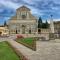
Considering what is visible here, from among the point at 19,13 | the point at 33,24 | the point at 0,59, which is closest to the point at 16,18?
the point at 19,13

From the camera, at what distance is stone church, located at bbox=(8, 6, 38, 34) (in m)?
66.8

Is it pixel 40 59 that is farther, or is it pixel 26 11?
pixel 26 11

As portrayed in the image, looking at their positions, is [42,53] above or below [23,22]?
below

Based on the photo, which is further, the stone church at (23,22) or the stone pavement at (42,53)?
the stone church at (23,22)

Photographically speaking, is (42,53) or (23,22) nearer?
(42,53)

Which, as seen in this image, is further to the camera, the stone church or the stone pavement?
the stone church

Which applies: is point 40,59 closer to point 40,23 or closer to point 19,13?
point 19,13

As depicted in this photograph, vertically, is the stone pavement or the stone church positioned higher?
the stone church

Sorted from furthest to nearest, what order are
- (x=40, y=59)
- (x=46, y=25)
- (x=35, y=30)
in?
(x=46, y=25)
(x=35, y=30)
(x=40, y=59)

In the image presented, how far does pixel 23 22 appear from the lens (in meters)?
68.3

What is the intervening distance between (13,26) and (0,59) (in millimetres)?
56745

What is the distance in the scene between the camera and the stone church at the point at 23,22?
2628 inches

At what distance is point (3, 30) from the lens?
67.5 m

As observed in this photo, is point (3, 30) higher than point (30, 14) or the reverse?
the reverse
